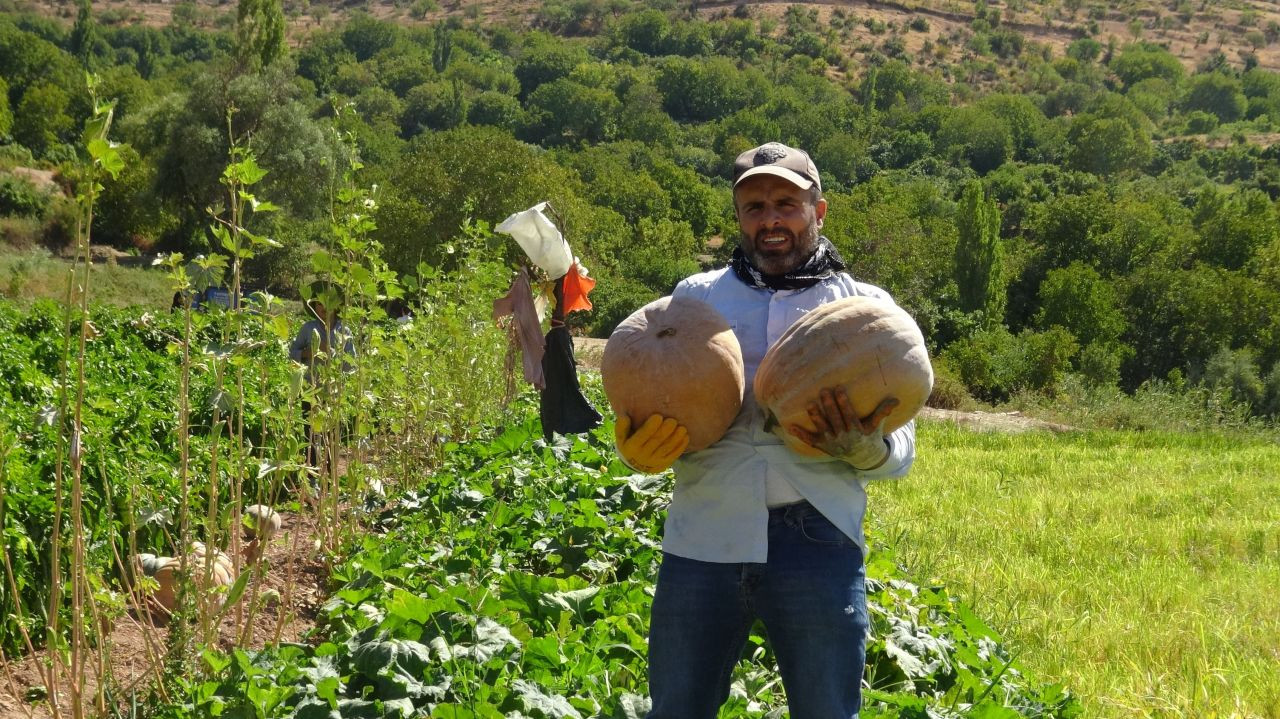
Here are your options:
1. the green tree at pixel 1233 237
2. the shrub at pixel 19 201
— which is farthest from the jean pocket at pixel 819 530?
the green tree at pixel 1233 237

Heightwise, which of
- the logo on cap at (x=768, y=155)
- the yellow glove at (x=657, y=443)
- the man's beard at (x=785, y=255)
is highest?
the logo on cap at (x=768, y=155)

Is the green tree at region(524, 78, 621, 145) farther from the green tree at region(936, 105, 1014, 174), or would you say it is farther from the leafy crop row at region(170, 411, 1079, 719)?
the leafy crop row at region(170, 411, 1079, 719)

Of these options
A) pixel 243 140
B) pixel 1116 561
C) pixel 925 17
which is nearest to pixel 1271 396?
pixel 1116 561

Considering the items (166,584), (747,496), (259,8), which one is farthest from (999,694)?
(259,8)

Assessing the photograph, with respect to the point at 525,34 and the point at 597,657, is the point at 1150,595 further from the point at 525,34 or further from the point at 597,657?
the point at 525,34

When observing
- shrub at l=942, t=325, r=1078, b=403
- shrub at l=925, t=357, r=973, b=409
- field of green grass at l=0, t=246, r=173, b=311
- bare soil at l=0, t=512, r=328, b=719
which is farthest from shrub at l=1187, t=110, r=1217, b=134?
bare soil at l=0, t=512, r=328, b=719

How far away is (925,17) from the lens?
172m

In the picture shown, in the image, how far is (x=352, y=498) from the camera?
16.6ft

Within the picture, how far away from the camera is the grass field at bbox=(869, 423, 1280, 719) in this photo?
13.8 feet

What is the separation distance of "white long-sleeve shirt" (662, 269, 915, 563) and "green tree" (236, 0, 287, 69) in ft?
144

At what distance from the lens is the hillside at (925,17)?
6284 inches

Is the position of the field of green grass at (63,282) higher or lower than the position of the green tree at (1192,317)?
higher

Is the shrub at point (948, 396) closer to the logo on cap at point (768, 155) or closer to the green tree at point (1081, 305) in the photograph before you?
the green tree at point (1081, 305)

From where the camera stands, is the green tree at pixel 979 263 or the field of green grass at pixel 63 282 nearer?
the field of green grass at pixel 63 282
